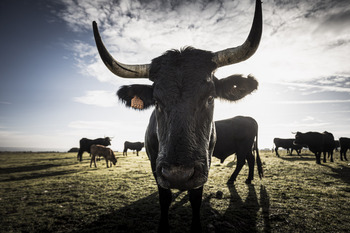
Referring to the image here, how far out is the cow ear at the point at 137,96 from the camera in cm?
326

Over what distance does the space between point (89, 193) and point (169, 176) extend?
4.51m

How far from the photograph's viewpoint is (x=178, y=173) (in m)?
1.63

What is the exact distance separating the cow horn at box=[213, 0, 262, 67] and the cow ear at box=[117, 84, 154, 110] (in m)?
1.48

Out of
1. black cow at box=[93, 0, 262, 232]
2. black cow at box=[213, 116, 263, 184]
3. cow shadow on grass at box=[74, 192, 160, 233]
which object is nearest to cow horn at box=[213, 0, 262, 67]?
black cow at box=[93, 0, 262, 232]

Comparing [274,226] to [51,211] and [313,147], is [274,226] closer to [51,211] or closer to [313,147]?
[51,211]

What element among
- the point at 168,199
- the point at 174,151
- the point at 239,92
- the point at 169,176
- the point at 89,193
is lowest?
the point at 89,193

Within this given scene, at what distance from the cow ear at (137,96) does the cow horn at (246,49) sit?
148 cm

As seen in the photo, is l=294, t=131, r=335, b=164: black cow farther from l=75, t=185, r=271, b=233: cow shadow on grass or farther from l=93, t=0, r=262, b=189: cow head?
l=93, t=0, r=262, b=189: cow head

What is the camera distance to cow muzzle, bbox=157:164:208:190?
162 centimetres

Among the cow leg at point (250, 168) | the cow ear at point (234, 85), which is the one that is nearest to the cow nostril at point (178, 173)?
the cow ear at point (234, 85)

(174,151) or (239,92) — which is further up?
(239,92)

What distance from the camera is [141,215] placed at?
131 inches

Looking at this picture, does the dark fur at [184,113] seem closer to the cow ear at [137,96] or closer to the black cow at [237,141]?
the cow ear at [137,96]

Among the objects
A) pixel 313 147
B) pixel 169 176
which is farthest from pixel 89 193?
pixel 313 147
